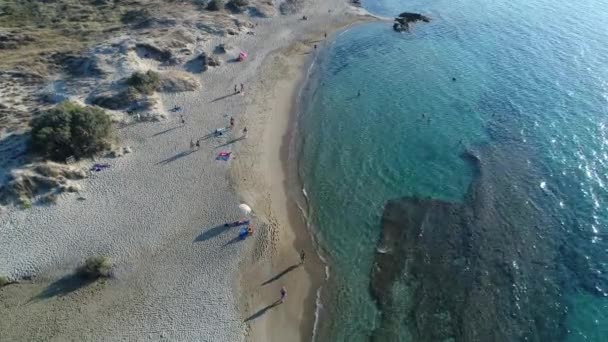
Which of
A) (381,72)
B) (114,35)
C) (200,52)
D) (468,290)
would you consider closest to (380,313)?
(468,290)

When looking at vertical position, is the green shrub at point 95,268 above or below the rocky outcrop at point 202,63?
below

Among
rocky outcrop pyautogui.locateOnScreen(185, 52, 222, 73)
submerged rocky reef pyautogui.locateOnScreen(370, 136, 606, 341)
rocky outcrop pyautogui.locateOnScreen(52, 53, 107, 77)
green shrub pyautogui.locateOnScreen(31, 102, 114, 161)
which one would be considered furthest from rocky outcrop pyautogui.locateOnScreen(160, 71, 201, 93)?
submerged rocky reef pyautogui.locateOnScreen(370, 136, 606, 341)

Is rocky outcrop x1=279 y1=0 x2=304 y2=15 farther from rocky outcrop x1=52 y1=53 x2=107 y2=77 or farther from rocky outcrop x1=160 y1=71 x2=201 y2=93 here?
rocky outcrop x1=52 y1=53 x2=107 y2=77

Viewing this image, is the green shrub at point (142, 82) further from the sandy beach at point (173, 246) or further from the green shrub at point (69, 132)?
the green shrub at point (69, 132)

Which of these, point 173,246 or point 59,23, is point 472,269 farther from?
point 59,23

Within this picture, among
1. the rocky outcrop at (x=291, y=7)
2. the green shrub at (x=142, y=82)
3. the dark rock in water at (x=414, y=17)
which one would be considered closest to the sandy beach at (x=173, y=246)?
the green shrub at (x=142, y=82)

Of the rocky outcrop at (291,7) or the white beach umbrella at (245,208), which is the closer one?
the white beach umbrella at (245,208)

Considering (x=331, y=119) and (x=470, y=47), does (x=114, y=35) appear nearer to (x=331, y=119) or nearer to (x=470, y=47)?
(x=331, y=119)

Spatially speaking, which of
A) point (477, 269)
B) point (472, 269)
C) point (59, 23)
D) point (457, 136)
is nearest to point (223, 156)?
point (472, 269)
